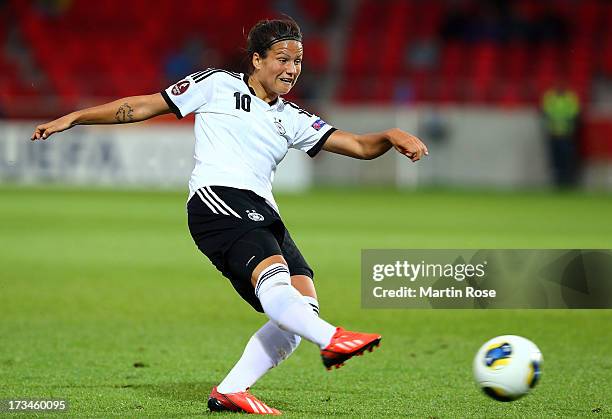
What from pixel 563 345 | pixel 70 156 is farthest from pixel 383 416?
pixel 70 156

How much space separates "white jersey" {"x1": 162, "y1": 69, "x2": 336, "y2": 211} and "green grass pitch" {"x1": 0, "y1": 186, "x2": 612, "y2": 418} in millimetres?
1148

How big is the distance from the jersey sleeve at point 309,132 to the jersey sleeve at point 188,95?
48 cm

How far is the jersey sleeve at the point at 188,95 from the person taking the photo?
5.25 m

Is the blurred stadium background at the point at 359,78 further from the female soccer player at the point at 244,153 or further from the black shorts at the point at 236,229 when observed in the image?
the black shorts at the point at 236,229

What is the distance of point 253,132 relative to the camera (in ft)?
17.3

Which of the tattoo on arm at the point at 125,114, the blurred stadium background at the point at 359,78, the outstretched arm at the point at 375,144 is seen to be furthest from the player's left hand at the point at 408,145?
the blurred stadium background at the point at 359,78

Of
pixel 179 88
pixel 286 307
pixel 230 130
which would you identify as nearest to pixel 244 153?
pixel 230 130

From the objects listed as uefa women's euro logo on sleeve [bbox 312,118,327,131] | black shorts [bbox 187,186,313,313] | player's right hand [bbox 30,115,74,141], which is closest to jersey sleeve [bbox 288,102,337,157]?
uefa women's euro logo on sleeve [bbox 312,118,327,131]

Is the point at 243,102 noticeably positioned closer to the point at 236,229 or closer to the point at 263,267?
the point at 236,229

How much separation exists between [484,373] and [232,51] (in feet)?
77.0

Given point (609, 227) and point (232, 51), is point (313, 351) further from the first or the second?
point (232, 51)

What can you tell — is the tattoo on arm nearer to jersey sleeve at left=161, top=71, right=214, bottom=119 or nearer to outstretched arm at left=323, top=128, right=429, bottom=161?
jersey sleeve at left=161, top=71, right=214, bottom=119

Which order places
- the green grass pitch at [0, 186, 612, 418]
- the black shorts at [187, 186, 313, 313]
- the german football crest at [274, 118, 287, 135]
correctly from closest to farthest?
1. the black shorts at [187, 186, 313, 313]
2. the german football crest at [274, 118, 287, 135]
3. the green grass pitch at [0, 186, 612, 418]

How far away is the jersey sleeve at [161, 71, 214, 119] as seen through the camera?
17.2 feet
